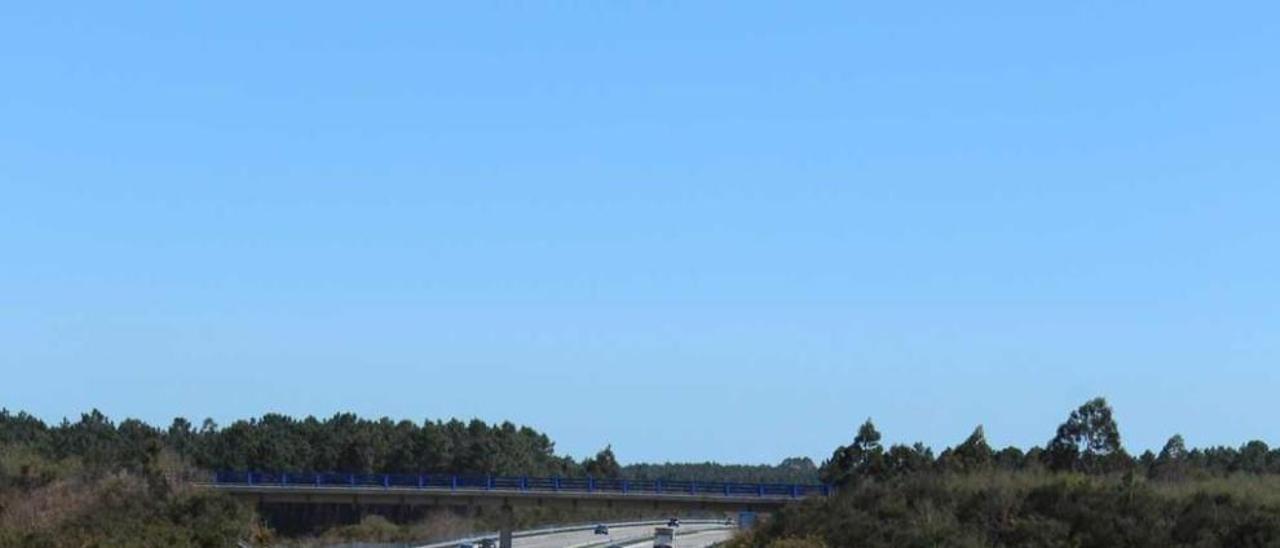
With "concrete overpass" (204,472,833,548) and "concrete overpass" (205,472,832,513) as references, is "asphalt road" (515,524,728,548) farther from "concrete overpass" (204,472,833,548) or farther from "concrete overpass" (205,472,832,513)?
"concrete overpass" (205,472,832,513)

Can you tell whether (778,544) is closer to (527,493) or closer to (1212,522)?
(1212,522)

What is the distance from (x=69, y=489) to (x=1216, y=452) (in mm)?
93704

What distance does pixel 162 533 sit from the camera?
90.2 metres

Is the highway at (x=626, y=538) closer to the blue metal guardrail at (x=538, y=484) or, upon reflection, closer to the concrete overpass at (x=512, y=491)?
the concrete overpass at (x=512, y=491)

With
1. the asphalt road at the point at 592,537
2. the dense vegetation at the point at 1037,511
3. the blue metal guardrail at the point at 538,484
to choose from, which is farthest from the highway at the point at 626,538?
the dense vegetation at the point at 1037,511

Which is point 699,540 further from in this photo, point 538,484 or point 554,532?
point 554,532

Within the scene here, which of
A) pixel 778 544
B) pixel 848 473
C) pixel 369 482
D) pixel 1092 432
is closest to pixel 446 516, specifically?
pixel 369 482

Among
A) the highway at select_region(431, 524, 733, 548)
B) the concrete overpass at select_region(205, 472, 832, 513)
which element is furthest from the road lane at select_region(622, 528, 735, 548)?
the concrete overpass at select_region(205, 472, 832, 513)

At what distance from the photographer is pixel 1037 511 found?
279 feet

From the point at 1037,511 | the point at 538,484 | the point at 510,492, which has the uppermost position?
the point at 538,484

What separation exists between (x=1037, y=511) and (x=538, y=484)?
140 feet

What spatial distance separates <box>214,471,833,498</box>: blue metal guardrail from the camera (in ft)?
371

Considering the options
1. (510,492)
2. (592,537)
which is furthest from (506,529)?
(592,537)

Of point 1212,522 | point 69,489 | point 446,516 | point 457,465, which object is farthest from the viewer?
point 457,465
